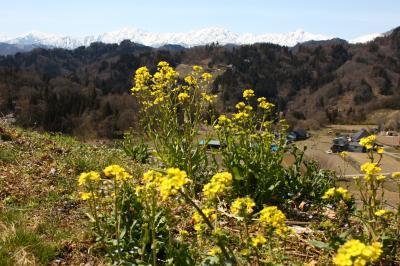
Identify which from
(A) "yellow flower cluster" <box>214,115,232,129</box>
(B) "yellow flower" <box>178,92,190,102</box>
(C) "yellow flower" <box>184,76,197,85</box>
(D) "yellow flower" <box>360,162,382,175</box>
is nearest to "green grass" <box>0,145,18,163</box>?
(B) "yellow flower" <box>178,92,190,102</box>

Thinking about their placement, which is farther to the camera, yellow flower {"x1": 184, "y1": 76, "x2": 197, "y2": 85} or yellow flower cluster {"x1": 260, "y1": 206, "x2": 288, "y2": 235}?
yellow flower {"x1": 184, "y1": 76, "x2": 197, "y2": 85}

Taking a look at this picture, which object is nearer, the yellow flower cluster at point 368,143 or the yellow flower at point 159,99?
the yellow flower cluster at point 368,143

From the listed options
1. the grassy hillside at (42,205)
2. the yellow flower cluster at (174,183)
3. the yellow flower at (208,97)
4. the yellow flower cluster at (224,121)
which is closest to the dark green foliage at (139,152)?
the grassy hillside at (42,205)

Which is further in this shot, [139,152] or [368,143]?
[139,152]

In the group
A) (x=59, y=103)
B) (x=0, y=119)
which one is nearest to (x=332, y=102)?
(x=59, y=103)

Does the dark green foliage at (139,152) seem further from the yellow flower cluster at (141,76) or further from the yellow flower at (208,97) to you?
the yellow flower at (208,97)

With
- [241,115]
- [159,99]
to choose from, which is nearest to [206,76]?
[159,99]

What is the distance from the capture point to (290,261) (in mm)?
4273

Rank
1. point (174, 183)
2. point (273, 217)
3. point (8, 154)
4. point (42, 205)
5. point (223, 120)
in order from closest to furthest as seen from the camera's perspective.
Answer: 1. point (174, 183)
2. point (273, 217)
3. point (42, 205)
4. point (223, 120)
5. point (8, 154)

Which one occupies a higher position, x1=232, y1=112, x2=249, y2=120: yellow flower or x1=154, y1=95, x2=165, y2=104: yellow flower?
x1=154, y1=95, x2=165, y2=104: yellow flower

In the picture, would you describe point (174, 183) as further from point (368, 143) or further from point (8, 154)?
point (8, 154)

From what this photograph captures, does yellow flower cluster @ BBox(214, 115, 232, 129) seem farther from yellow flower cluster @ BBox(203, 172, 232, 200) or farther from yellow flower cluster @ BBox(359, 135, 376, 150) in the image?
yellow flower cluster @ BBox(203, 172, 232, 200)

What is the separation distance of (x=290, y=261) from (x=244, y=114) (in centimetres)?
291

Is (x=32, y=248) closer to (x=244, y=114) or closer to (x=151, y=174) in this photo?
(x=151, y=174)
